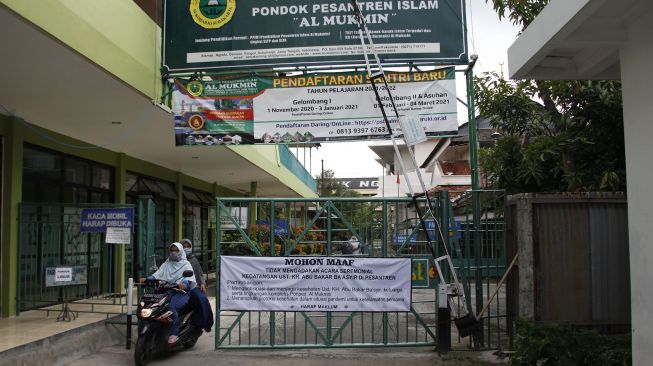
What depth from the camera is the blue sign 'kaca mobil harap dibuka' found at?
8695 mm

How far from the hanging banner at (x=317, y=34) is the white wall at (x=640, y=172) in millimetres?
3632

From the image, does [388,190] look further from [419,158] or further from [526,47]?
[526,47]

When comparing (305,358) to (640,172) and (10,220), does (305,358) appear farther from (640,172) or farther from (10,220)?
(10,220)

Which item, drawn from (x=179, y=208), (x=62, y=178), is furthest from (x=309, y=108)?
(x=179, y=208)

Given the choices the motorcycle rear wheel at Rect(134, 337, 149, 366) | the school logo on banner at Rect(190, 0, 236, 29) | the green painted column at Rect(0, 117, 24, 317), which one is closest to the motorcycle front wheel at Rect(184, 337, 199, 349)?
the motorcycle rear wheel at Rect(134, 337, 149, 366)

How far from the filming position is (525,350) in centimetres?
548

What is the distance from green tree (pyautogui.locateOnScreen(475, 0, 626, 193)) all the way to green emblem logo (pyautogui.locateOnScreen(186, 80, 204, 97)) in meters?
4.83

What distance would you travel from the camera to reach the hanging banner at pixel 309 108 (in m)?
8.30

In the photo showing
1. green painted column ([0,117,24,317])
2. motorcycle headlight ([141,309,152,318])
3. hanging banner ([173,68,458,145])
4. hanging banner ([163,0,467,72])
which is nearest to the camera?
motorcycle headlight ([141,309,152,318])

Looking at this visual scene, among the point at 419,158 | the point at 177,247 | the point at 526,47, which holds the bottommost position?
the point at 177,247

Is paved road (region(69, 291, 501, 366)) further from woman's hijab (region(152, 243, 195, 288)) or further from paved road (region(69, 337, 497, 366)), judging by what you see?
woman's hijab (region(152, 243, 195, 288))

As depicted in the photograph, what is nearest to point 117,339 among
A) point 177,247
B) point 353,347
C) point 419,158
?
point 177,247

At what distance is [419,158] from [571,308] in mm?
39534

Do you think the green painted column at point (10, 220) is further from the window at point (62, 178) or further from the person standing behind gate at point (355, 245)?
the person standing behind gate at point (355, 245)
